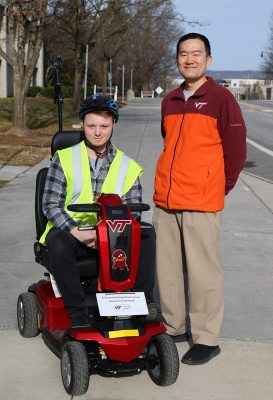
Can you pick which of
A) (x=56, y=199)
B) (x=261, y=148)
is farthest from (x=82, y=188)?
(x=261, y=148)

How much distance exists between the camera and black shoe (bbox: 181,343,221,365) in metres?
3.98

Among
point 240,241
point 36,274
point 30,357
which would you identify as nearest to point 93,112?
point 30,357

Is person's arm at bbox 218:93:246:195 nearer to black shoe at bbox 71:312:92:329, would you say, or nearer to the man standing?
the man standing

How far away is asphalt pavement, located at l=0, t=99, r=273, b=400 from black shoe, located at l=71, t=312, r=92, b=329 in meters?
0.36

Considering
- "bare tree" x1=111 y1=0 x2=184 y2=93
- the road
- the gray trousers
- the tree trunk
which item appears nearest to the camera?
the gray trousers

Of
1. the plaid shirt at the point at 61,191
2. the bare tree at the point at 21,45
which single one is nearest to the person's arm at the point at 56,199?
the plaid shirt at the point at 61,191

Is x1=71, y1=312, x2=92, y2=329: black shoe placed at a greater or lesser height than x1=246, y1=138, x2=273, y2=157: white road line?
greater

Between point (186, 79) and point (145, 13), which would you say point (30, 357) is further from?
point (145, 13)

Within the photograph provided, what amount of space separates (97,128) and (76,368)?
137 cm

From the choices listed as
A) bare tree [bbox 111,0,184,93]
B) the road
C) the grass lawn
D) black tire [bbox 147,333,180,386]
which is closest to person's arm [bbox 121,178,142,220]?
black tire [bbox 147,333,180,386]

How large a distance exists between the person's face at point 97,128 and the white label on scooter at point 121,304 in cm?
93

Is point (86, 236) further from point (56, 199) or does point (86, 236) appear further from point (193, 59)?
point (193, 59)

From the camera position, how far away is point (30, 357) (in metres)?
4.05

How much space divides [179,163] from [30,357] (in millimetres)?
1478
